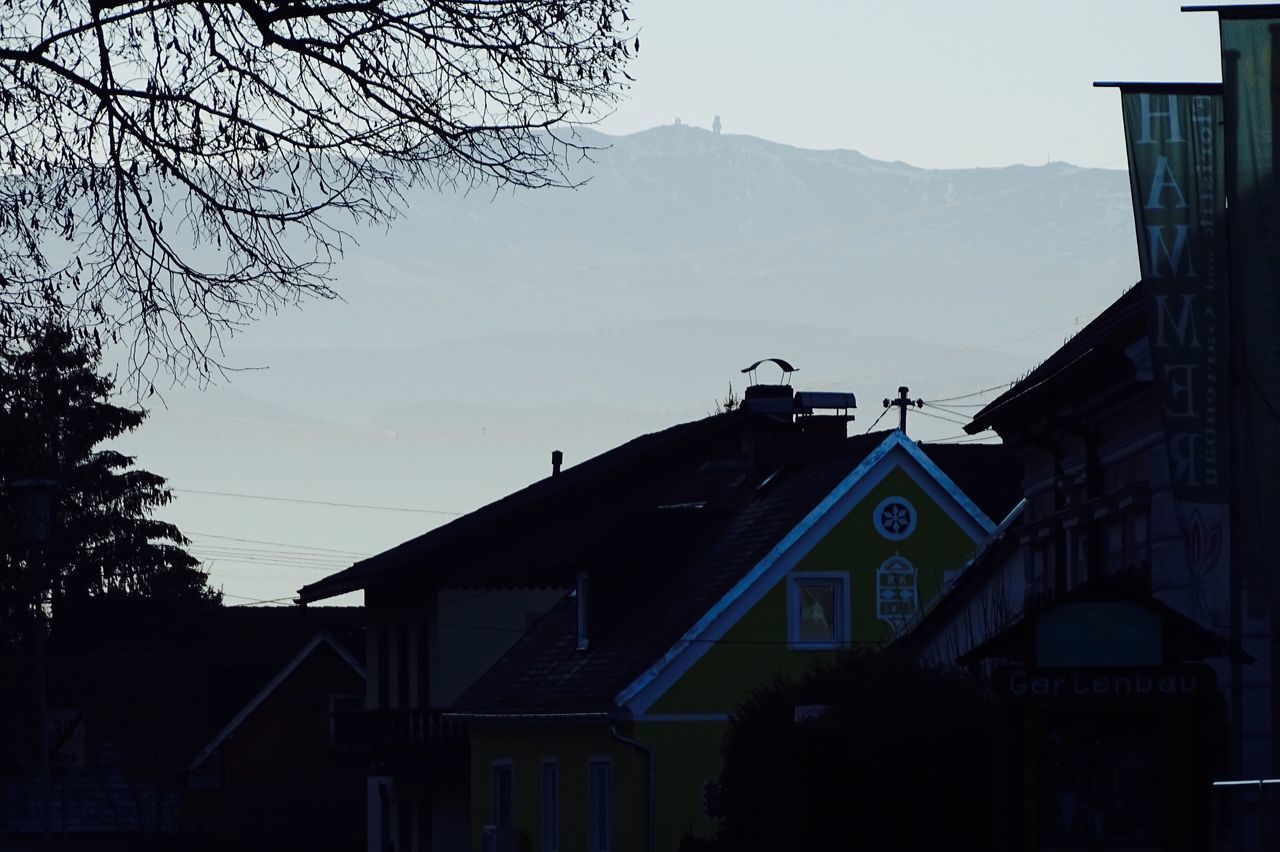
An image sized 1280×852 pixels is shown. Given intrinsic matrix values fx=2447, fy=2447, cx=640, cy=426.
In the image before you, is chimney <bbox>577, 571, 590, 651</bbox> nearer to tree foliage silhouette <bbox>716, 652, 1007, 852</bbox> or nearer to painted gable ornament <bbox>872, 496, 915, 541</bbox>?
painted gable ornament <bbox>872, 496, 915, 541</bbox>

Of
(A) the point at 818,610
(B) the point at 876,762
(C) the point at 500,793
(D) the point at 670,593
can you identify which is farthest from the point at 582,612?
(B) the point at 876,762

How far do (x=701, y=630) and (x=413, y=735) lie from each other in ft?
32.7

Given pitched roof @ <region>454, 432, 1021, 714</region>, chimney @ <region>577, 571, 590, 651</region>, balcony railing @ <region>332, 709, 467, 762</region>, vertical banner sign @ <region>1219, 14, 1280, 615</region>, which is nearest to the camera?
vertical banner sign @ <region>1219, 14, 1280, 615</region>

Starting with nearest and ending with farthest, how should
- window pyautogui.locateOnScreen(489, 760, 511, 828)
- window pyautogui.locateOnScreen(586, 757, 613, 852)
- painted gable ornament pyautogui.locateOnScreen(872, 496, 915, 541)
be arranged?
window pyautogui.locateOnScreen(586, 757, 613, 852) < painted gable ornament pyautogui.locateOnScreen(872, 496, 915, 541) < window pyautogui.locateOnScreen(489, 760, 511, 828)

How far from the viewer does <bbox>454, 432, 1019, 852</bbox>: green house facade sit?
35.9 metres

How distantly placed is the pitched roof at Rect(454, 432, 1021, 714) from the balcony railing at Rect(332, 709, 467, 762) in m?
1.79

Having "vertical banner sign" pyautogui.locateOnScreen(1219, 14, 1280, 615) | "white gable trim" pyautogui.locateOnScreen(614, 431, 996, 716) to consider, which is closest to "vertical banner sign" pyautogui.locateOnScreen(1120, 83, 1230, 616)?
"vertical banner sign" pyautogui.locateOnScreen(1219, 14, 1280, 615)

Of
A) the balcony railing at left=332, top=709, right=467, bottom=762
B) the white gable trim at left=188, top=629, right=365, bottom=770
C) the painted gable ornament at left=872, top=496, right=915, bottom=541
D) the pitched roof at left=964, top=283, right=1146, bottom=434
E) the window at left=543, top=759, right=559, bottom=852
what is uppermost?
the pitched roof at left=964, top=283, right=1146, bottom=434

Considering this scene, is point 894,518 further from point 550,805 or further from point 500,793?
point 500,793

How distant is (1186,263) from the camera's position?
64.0 ft

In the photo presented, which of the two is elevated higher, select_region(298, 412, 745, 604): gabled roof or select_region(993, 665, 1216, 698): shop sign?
select_region(298, 412, 745, 604): gabled roof

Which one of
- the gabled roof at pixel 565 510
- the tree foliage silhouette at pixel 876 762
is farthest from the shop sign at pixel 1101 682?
the gabled roof at pixel 565 510

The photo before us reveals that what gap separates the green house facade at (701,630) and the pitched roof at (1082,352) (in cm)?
680

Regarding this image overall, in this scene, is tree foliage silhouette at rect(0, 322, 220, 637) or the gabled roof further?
tree foliage silhouette at rect(0, 322, 220, 637)
